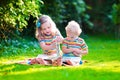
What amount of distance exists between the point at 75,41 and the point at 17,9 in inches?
108

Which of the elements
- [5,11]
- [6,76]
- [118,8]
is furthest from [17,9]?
[118,8]

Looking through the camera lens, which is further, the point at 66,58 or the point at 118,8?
the point at 118,8

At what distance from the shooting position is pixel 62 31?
19.4 metres

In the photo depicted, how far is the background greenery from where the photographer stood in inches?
359

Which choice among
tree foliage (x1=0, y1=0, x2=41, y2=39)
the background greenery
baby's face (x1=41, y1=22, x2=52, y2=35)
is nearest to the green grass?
the background greenery

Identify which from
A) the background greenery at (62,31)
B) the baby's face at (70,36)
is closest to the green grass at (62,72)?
the background greenery at (62,31)

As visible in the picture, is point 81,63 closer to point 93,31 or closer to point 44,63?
point 44,63

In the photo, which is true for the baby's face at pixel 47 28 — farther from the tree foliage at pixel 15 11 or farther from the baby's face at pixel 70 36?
the tree foliage at pixel 15 11

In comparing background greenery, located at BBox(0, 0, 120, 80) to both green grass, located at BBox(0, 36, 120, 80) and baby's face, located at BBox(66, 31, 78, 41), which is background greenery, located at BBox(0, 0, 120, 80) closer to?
green grass, located at BBox(0, 36, 120, 80)

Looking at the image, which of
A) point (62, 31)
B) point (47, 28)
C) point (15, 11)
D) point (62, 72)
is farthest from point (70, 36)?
point (62, 31)

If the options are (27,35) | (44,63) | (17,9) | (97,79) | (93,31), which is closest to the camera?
(97,79)

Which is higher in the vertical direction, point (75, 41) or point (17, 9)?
point (17, 9)

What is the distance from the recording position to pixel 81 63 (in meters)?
10.8

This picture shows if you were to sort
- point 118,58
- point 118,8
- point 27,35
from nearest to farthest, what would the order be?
point 118,58 < point 27,35 < point 118,8
